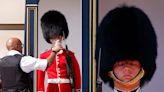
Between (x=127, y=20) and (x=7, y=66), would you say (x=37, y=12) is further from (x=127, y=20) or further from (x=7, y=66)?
(x=127, y=20)

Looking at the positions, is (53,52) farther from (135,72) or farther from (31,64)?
(135,72)

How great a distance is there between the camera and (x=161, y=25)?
96.1 inches

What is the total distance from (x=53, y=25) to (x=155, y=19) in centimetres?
102

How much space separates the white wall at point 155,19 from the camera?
7.98 feet

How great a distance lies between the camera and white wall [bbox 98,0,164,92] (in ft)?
7.98

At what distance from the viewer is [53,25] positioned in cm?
317

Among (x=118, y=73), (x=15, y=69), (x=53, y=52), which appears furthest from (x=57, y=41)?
(x=118, y=73)

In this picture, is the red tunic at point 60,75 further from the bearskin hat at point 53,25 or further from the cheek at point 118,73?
the cheek at point 118,73

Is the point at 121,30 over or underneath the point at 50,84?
over

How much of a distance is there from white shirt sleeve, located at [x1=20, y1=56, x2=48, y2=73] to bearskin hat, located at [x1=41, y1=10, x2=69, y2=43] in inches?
8.4

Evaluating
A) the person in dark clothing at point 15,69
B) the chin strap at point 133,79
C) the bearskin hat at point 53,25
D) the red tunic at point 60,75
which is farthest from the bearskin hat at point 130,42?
the person in dark clothing at point 15,69

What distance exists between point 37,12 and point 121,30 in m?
1.03

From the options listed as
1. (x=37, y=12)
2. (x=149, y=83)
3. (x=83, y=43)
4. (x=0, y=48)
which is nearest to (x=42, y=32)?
(x=37, y=12)

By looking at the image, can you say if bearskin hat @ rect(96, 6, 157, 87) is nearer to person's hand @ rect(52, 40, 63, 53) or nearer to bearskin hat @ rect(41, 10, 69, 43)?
person's hand @ rect(52, 40, 63, 53)
